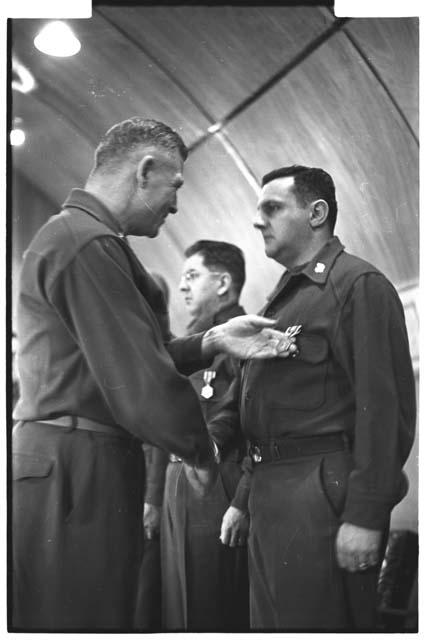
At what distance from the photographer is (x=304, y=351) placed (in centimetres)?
262

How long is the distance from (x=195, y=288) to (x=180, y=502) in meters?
0.66

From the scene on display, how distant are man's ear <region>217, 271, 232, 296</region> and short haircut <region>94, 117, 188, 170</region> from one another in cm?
39

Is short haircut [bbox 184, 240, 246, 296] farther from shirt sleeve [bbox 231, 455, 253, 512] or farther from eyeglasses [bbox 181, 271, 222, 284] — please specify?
shirt sleeve [bbox 231, 455, 253, 512]

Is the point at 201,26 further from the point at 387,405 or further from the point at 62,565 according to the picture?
the point at 62,565

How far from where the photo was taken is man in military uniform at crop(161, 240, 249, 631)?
266 centimetres

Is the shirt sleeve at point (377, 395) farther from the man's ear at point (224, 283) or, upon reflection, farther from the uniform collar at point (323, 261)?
the man's ear at point (224, 283)

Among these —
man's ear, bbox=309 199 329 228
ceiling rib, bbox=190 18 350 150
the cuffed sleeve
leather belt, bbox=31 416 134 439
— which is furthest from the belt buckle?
ceiling rib, bbox=190 18 350 150

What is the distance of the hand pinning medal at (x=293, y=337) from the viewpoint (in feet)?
8.61

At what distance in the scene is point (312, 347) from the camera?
2611mm

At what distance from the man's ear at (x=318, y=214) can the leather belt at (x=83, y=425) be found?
33.7 inches

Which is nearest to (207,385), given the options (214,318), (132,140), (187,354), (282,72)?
(187,354)

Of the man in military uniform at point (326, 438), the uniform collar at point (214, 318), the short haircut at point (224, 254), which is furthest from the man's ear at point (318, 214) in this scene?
the uniform collar at point (214, 318)

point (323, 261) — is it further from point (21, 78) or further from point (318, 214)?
point (21, 78)
